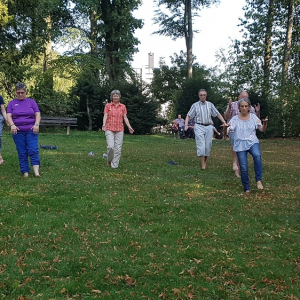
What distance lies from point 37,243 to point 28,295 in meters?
1.19

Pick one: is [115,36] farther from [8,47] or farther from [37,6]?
[8,47]

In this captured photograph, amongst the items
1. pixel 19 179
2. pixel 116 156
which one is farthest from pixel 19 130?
pixel 116 156

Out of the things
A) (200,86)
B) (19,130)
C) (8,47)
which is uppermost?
(8,47)

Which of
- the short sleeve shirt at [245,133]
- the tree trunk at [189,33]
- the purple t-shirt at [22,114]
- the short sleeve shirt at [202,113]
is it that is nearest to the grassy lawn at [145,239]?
the short sleeve shirt at [245,133]

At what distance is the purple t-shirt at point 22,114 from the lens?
783cm

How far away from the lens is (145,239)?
4500mm

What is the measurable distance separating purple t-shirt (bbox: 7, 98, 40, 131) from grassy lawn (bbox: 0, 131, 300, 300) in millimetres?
1052

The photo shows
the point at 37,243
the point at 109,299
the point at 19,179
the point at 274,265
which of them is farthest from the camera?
the point at 19,179

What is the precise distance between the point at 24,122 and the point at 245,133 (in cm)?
432

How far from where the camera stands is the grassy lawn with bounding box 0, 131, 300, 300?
3340 millimetres

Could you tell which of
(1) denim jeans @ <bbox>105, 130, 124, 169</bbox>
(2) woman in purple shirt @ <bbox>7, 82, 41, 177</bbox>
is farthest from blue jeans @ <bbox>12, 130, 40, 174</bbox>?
(1) denim jeans @ <bbox>105, 130, 124, 169</bbox>

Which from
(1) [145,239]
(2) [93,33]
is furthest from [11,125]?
(2) [93,33]

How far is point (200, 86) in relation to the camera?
28.7 m

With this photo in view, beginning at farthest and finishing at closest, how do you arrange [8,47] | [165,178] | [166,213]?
[8,47], [165,178], [166,213]
